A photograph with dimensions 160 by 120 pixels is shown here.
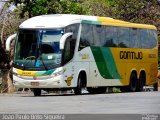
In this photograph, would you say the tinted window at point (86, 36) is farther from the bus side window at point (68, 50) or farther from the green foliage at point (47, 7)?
the green foliage at point (47, 7)

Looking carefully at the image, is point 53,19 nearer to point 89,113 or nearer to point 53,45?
point 53,45

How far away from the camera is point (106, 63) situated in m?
30.9

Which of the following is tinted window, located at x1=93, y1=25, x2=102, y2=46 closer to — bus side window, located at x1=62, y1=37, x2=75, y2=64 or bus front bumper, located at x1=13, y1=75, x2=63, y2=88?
bus side window, located at x1=62, y1=37, x2=75, y2=64

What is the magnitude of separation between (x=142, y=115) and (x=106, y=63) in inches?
600

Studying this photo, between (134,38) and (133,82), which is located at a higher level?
(134,38)

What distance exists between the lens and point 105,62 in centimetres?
3084

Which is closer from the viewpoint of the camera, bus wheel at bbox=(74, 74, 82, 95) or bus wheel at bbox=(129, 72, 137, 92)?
bus wheel at bbox=(74, 74, 82, 95)

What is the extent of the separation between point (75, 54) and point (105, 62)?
305cm

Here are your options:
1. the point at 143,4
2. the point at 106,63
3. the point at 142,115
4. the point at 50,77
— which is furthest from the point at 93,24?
the point at 143,4

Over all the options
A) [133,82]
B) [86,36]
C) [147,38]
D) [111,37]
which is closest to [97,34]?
[86,36]

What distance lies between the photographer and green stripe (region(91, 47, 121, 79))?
3008cm

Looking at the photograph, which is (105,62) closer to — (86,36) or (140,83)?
(86,36)

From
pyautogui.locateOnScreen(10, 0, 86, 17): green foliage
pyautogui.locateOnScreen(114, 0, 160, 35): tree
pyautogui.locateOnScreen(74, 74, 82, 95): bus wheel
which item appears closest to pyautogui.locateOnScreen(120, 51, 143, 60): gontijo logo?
pyautogui.locateOnScreen(74, 74, 82, 95): bus wheel

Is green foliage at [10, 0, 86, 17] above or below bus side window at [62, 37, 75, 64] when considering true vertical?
above
